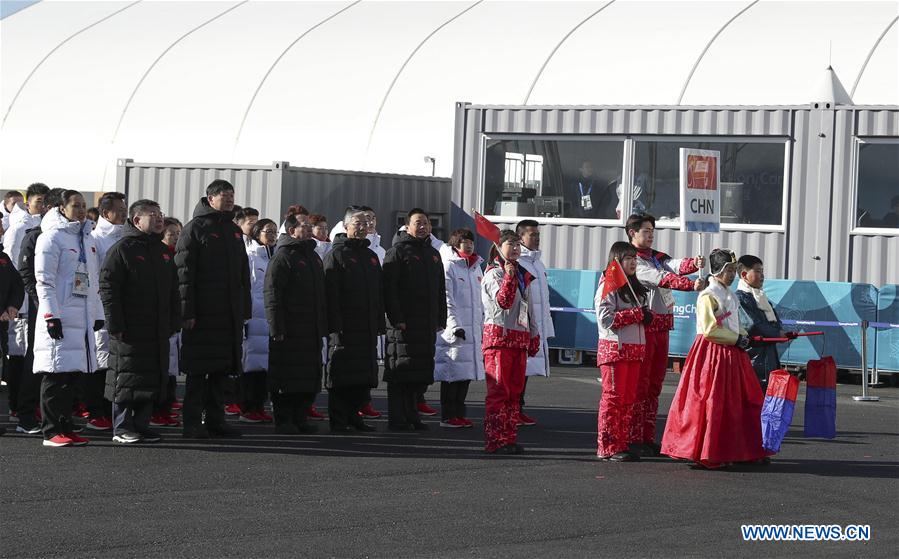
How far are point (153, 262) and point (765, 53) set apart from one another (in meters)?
14.8

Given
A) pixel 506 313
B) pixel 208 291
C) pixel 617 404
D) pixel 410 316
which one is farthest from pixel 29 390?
pixel 617 404

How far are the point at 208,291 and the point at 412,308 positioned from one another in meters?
1.86

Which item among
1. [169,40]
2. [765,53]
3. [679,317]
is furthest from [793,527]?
[169,40]

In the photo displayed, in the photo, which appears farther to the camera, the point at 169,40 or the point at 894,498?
the point at 169,40

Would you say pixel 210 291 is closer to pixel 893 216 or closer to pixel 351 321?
pixel 351 321

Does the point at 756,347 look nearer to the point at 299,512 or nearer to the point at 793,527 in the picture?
the point at 793,527

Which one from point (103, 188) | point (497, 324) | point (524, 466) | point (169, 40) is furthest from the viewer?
point (169, 40)

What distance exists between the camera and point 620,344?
1016 centimetres

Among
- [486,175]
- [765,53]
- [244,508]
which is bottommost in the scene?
[244,508]

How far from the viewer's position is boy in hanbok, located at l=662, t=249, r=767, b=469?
32.2ft

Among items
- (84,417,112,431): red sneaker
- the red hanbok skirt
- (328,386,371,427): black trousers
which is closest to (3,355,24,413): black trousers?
(84,417,112,431): red sneaker

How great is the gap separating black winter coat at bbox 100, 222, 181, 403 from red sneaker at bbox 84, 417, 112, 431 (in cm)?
102

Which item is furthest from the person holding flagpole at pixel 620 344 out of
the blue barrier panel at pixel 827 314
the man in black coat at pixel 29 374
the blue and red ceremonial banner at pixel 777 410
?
the blue barrier panel at pixel 827 314

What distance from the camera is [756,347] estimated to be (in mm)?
10578
